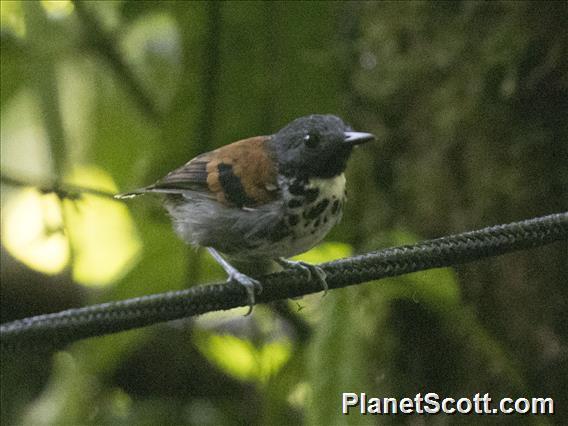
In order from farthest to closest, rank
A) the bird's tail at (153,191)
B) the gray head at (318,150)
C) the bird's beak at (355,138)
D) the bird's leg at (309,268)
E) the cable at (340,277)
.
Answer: the bird's tail at (153,191) < the gray head at (318,150) < the bird's beak at (355,138) < the bird's leg at (309,268) < the cable at (340,277)

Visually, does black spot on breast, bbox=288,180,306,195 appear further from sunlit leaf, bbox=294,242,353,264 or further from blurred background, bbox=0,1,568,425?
sunlit leaf, bbox=294,242,353,264

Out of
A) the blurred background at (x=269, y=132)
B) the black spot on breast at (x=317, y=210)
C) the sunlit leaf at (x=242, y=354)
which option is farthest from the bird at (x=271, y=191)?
the sunlit leaf at (x=242, y=354)

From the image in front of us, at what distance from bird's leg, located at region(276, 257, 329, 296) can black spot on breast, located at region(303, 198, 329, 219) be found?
4.4 inches

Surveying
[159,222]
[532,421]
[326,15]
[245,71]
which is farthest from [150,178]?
[532,421]

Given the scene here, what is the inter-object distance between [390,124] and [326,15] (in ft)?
1.30

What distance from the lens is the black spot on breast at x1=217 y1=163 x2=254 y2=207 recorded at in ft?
7.26

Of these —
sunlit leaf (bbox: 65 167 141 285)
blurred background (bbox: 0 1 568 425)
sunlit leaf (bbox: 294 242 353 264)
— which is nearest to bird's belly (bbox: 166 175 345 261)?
blurred background (bbox: 0 1 568 425)

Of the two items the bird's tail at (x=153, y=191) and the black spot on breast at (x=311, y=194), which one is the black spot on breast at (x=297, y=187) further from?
the bird's tail at (x=153, y=191)

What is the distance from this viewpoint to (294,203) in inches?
84.0

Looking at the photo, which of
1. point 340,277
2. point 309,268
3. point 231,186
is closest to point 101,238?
point 231,186

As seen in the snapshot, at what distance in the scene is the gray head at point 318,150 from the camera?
2180 millimetres

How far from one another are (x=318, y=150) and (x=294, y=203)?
152mm

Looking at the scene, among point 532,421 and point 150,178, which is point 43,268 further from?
point 532,421

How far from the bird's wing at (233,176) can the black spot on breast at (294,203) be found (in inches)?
1.9
